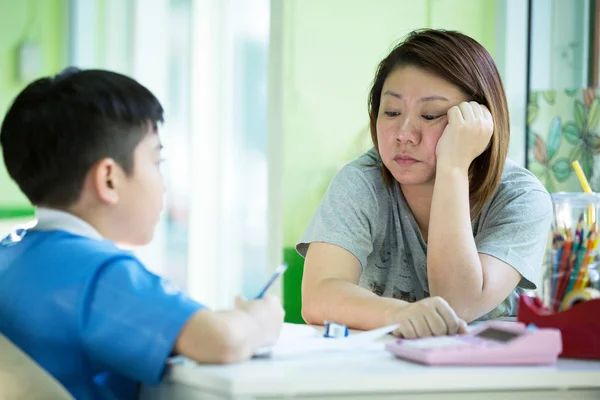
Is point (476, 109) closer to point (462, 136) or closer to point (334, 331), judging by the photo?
point (462, 136)

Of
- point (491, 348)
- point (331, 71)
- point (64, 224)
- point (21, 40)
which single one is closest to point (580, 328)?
point (491, 348)

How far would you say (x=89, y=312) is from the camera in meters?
1.13

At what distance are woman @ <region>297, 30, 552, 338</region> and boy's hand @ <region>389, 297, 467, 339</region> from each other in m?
0.20

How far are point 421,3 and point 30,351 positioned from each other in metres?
2.16

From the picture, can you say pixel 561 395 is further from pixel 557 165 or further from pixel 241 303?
pixel 557 165

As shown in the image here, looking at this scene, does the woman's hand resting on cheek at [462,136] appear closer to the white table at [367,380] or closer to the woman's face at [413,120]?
the woman's face at [413,120]

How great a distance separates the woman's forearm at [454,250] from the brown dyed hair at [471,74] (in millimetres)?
151

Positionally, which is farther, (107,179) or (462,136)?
(462,136)

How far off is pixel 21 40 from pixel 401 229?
12.3 feet

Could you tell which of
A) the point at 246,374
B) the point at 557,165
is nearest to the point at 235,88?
the point at 557,165

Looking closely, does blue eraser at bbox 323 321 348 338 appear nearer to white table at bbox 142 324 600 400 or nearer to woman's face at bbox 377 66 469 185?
white table at bbox 142 324 600 400

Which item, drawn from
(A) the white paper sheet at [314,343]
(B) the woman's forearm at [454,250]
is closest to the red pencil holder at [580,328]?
(A) the white paper sheet at [314,343]

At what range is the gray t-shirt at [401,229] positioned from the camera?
5.86ft

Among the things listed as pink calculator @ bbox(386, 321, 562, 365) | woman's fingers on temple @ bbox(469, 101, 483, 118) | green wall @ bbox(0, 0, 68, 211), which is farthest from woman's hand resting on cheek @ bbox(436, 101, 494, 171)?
green wall @ bbox(0, 0, 68, 211)
